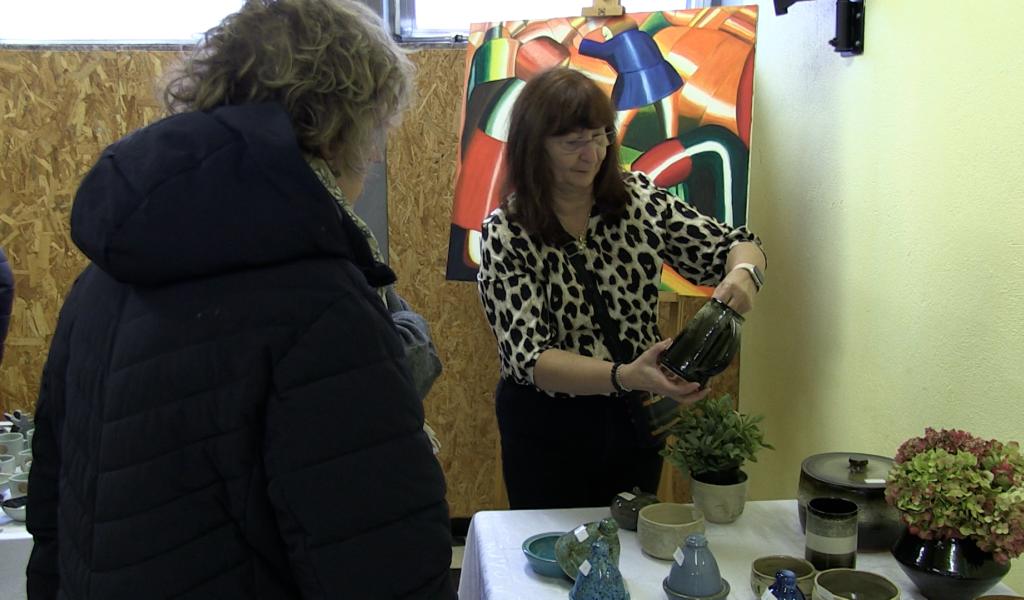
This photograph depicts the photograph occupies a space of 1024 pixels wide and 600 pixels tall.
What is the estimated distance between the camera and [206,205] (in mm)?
730

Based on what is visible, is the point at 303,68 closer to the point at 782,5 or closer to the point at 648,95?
the point at 782,5

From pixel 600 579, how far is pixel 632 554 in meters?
0.23

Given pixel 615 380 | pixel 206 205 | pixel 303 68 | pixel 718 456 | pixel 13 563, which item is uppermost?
pixel 303 68

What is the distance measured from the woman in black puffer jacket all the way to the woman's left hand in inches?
37.1

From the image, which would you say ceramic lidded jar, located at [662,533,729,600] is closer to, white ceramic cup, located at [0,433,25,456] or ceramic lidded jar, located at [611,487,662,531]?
ceramic lidded jar, located at [611,487,662,531]

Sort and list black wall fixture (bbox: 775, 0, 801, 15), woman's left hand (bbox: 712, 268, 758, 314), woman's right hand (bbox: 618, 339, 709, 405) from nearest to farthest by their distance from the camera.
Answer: woman's right hand (bbox: 618, 339, 709, 405) < woman's left hand (bbox: 712, 268, 758, 314) < black wall fixture (bbox: 775, 0, 801, 15)

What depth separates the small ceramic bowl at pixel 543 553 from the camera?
1302mm

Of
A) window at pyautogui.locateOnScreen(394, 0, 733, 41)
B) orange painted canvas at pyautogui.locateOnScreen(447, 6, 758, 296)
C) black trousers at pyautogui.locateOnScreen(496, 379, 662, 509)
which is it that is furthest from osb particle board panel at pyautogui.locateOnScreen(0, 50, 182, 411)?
black trousers at pyautogui.locateOnScreen(496, 379, 662, 509)

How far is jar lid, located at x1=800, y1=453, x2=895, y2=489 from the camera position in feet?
4.46

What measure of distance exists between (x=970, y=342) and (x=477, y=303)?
182cm

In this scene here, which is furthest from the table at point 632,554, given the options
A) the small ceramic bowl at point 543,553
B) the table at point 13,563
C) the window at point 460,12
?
the window at point 460,12

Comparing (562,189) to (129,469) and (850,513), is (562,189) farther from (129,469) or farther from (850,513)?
(129,469)

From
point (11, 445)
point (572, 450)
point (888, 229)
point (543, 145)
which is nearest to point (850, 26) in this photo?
point (888, 229)

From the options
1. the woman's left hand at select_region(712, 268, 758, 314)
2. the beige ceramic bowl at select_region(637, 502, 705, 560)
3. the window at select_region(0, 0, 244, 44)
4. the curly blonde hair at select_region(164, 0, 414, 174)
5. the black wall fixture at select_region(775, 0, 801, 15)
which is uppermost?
the window at select_region(0, 0, 244, 44)
